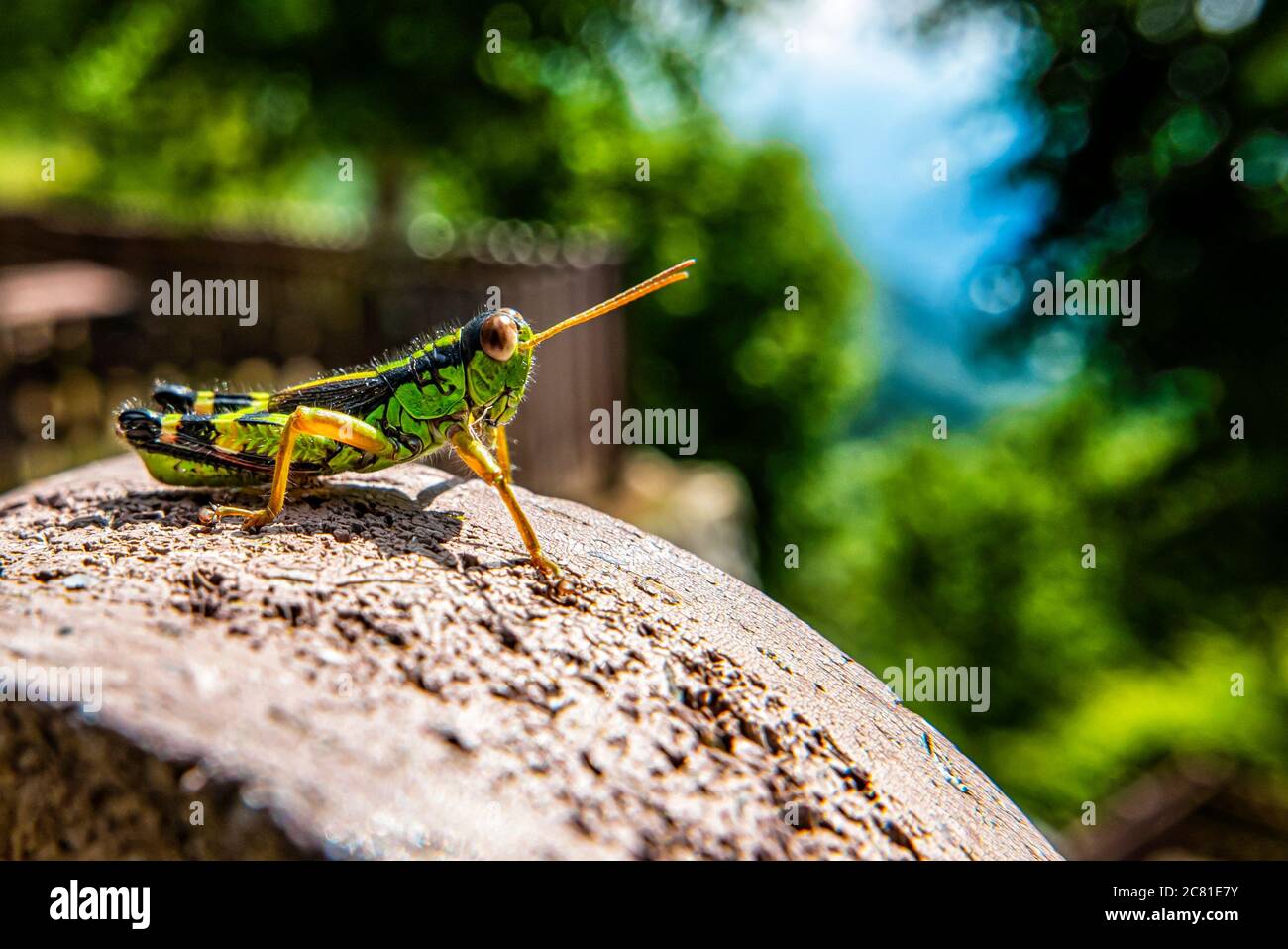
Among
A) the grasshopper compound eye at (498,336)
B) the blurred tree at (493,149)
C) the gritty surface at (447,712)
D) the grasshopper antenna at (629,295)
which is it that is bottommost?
the gritty surface at (447,712)

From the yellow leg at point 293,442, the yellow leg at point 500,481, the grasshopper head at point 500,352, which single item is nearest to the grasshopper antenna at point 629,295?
the grasshopper head at point 500,352

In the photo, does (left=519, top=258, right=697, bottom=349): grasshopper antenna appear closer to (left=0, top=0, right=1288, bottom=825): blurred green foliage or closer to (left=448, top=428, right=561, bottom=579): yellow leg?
(left=448, top=428, right=561, bottom=579): yellow leg

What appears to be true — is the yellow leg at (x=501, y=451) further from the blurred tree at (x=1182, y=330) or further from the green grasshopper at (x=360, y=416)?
the blurred tree at (x=1182, y=330)

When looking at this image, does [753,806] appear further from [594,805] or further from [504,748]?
[504,748]

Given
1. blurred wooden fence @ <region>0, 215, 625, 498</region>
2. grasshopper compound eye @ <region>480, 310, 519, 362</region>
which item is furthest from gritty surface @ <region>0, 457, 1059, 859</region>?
blurred wooden fence @ <region>0, 215, 625, 498</region>

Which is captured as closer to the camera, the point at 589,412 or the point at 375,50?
the point at 589,412

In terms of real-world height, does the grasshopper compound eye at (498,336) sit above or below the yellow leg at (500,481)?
above

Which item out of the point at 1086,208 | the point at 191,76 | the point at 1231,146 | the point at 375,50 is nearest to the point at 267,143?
the point at 191,76

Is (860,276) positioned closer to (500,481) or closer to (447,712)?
(500,481)
